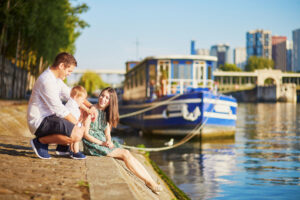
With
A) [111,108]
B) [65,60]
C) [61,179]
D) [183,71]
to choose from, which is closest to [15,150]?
[111,108]

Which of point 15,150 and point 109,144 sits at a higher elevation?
point 109,144

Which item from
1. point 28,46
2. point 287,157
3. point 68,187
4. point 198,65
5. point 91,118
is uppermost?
point 28,46

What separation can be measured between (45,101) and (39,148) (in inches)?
27.2

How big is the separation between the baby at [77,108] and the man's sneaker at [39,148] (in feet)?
1.21

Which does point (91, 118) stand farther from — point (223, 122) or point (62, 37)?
point (62, 37)

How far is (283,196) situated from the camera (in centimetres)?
708

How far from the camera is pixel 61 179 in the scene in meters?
4.18

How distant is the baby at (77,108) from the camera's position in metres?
5.23

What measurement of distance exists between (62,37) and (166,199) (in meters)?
22.3

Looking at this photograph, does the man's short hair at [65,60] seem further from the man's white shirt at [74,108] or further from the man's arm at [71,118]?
the man's arm at [71,118]

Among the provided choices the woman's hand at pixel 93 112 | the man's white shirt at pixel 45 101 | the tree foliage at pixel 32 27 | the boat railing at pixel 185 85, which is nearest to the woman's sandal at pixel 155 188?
the woman's hand at pixel 93 112

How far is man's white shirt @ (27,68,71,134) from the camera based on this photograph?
4.89 m

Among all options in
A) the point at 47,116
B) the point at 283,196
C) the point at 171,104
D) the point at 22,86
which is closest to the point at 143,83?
the point at 171,104

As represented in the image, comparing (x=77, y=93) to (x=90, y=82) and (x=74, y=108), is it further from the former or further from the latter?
(x=90, y=82)
